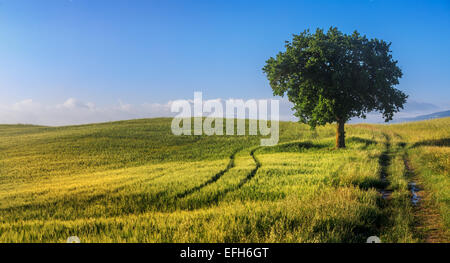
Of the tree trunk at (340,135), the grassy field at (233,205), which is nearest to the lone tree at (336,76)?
the tree trunk at (340,135)

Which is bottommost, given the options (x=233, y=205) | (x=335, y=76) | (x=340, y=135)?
(x=233, y=205)

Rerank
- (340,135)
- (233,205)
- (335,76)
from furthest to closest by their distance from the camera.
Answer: (340,135)
(335,76)
(233,205)

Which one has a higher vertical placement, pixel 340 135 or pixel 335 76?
pixel 335 76

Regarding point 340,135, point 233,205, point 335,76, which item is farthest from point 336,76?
point 233,205

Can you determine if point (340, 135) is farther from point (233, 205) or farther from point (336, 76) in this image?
point (233, 205)

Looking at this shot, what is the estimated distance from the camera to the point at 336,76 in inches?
985

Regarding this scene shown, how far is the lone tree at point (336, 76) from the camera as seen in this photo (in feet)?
85.9

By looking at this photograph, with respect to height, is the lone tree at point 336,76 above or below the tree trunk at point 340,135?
above

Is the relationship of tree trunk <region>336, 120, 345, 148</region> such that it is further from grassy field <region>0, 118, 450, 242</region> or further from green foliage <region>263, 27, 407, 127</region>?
grassy field <region>0, 118, 450, 242</region>

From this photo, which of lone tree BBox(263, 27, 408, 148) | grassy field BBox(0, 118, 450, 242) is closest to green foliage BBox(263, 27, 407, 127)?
lone tree BBox(263, 27, 408, 148)

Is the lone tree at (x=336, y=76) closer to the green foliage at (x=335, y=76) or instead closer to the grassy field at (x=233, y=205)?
the green foliage at (x=335, y=76)

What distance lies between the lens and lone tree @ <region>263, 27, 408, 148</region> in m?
26.2
